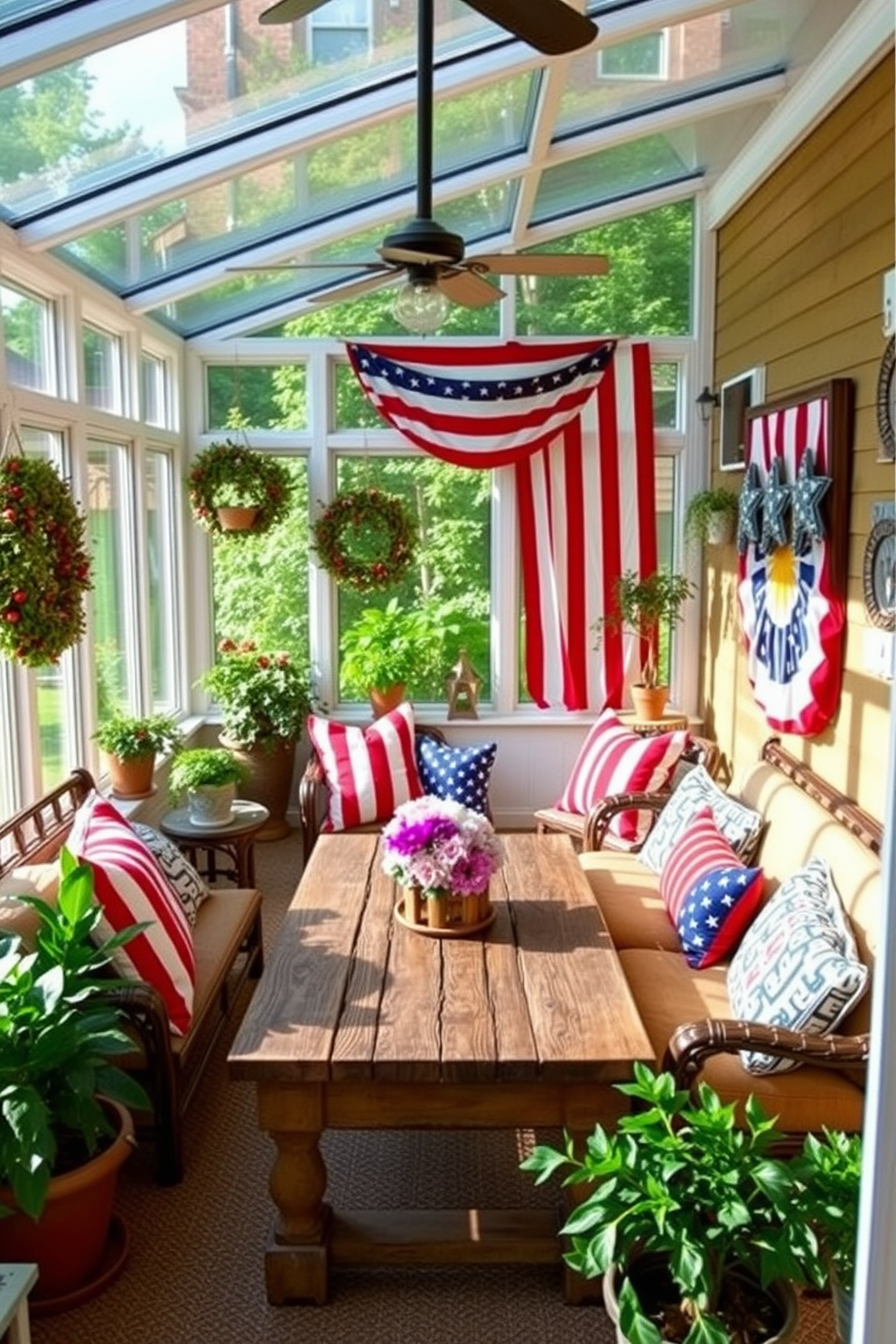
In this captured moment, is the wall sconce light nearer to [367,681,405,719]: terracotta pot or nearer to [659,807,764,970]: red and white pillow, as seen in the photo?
[367,681,405,719]: terracotta pot

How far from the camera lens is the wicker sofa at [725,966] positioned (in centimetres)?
244

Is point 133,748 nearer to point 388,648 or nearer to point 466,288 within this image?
point 388,648

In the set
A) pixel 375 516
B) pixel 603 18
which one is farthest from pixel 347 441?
pixel 603 18

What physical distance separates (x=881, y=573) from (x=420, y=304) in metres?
1.57

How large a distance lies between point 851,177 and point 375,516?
2.93 metres

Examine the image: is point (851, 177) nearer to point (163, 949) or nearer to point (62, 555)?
point (62, 555)

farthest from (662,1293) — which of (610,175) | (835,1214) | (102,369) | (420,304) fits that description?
(610,175)

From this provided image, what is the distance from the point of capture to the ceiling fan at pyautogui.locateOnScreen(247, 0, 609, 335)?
199cm

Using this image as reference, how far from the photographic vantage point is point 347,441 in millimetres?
5984

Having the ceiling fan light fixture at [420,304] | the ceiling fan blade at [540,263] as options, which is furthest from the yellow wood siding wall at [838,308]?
the ceiling fan light fixture at [420,304]

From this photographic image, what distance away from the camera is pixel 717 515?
5.12 metres

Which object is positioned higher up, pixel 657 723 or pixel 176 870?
pixel 657 723

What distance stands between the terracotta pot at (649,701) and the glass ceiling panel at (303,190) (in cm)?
262

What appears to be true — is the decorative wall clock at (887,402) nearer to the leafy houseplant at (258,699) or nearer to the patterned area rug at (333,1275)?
the patterned area rug at (333,1275)
